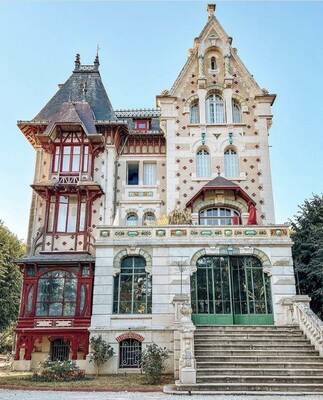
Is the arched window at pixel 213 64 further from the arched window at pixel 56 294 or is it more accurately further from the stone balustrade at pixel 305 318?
the arched window at pixel 56 294

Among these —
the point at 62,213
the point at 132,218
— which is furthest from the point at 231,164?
the point at 62,213

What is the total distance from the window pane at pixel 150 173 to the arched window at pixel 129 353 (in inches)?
415

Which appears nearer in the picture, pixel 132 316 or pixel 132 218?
pixel 132 316

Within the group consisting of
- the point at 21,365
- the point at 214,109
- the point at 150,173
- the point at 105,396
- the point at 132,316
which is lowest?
the point at 105,396

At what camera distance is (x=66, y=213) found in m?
A: 24.5

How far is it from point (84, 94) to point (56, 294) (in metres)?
14.1

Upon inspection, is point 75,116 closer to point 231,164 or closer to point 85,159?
point 85,159

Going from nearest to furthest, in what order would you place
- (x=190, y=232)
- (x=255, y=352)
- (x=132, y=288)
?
(x=255, y=352) → (x=132, y=288) → (x=190, y=232)

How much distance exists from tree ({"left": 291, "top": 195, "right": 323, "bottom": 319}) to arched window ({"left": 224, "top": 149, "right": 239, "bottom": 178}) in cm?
530

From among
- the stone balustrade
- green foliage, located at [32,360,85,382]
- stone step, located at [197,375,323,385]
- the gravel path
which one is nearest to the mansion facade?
the stone balustrade

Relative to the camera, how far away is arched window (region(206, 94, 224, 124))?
87.5 ft

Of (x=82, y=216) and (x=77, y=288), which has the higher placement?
(x=82, y=216)

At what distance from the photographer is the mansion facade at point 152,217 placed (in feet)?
65.0

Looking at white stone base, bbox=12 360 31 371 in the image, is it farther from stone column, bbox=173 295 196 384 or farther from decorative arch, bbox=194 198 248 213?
decorative arch, bbox=194 198 248 213
